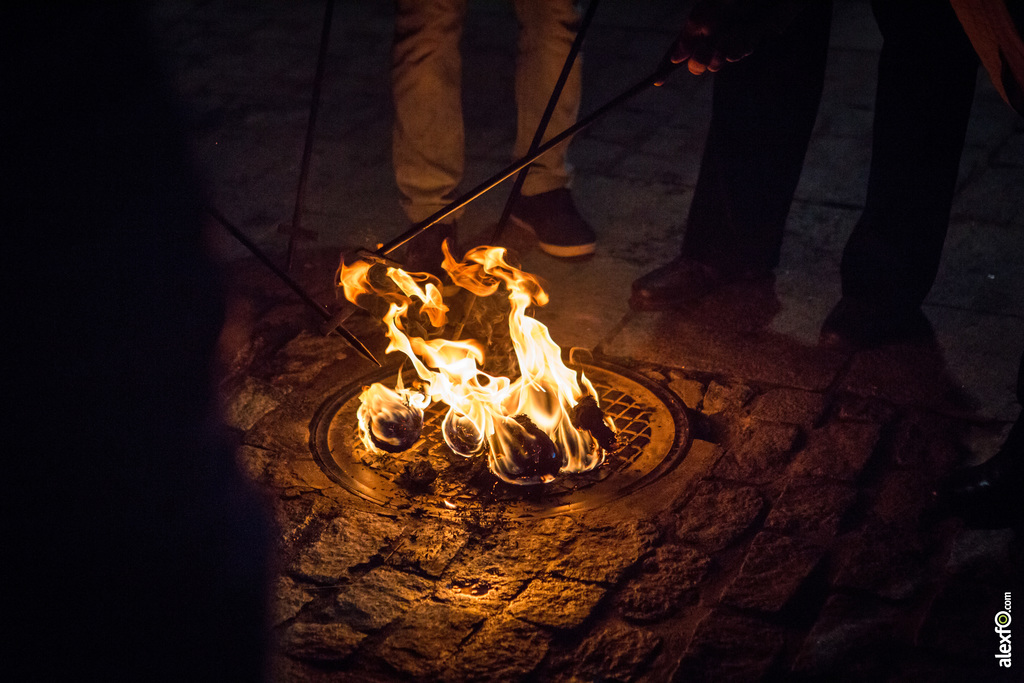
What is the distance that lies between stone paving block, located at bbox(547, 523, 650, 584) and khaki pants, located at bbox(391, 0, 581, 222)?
203cm

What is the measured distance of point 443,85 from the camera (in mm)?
4547

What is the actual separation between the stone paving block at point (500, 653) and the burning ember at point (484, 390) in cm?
62

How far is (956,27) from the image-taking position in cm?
359

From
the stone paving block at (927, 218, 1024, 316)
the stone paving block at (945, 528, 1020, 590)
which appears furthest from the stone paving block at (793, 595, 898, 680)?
the stone paving block at (927, 218, 1024, 316)

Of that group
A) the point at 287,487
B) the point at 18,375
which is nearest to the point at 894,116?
the point at 287,487

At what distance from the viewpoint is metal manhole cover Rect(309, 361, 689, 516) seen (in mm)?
3301

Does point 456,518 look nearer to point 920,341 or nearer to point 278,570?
point 278,570

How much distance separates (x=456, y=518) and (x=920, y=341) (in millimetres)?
1972

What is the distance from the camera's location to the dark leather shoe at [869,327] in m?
4.02

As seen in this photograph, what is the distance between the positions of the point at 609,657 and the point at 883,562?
0.84m

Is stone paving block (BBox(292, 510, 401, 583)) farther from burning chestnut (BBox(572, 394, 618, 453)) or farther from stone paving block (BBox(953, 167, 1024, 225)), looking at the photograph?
stone paving block (BBox(953, 167, 1024, 225))

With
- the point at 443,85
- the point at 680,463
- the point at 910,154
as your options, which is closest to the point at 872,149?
the point at 910,154

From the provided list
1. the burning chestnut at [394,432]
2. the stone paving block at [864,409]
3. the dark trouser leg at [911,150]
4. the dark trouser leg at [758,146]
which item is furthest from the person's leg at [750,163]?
the burning chestnut at [394,432]

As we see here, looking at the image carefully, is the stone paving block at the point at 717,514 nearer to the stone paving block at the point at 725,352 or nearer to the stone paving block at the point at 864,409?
the stone paving block at the point at 864,409
